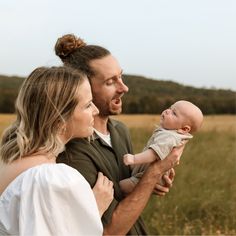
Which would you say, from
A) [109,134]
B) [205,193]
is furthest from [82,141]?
[205,193]

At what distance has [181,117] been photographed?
10.1 ft

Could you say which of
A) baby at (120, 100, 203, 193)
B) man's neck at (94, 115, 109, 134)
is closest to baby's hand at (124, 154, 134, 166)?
baby at (120, 100, 203, 193)

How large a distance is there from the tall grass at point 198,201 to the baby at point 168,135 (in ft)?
10.8

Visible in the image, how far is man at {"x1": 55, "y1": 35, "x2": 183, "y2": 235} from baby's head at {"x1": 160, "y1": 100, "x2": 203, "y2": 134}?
0.38ft

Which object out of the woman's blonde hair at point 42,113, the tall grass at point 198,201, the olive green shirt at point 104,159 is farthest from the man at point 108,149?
the tall grass at point 198,201

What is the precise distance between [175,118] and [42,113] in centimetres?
76

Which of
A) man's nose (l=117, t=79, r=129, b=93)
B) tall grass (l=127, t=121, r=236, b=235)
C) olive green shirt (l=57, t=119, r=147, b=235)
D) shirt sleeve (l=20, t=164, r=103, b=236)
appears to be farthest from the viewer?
tall grass (l=127, t=121, r=236, b=235)

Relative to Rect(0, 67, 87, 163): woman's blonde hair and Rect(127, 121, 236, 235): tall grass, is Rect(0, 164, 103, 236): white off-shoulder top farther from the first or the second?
Rect(127, 121, 236, 235): tall grass

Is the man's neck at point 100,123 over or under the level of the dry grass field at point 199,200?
over

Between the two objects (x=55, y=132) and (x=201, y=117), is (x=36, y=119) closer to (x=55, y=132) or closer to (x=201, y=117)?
(x=55, y=132)

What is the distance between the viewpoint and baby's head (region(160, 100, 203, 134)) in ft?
10.1

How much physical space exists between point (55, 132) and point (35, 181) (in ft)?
0.87

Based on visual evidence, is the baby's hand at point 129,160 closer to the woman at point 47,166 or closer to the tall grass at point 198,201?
the woman at point 47,166

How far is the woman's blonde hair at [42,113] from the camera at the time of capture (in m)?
2.56
